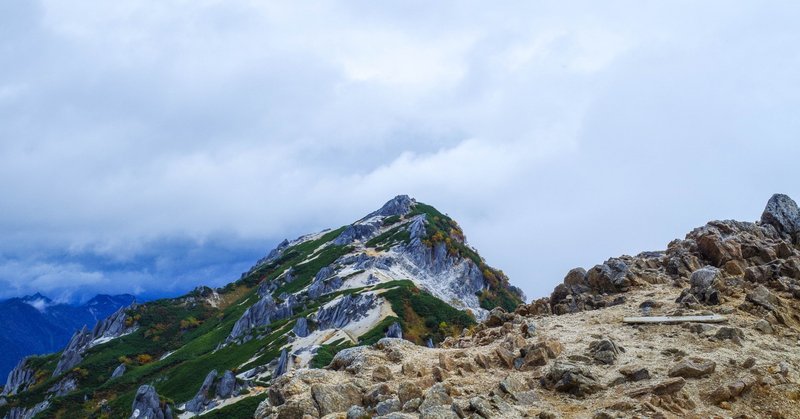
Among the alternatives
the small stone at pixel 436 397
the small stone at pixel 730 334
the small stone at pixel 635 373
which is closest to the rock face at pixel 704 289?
the small stone at pixel 730 334

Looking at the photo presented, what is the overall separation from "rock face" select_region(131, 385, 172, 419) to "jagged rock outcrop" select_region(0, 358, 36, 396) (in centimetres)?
9695

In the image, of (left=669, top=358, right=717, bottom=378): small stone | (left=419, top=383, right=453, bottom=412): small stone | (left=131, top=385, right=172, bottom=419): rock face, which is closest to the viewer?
(left=419, top=383, right=453, bottom=412): small stone

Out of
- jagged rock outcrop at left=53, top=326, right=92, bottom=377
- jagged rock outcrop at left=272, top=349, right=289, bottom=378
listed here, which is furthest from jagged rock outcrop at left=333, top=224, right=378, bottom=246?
jagged rock outcrop at left=272, top=349, right=289, bottom=378

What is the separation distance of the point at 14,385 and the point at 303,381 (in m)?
193

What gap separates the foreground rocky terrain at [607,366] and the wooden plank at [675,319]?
85mm

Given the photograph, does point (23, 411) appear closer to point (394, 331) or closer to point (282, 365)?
point (282, 365)

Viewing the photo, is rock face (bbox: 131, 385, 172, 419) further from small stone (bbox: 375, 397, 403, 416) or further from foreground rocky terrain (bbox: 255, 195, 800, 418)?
small stone (bbox: 375, 397, 403, 416)

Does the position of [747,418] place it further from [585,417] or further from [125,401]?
[125,401]

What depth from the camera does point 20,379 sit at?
552 feet

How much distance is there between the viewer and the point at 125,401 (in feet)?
339

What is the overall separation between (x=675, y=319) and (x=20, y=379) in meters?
200

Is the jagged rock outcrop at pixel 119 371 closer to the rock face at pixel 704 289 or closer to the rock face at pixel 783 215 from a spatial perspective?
the rock face at pixel 783 215

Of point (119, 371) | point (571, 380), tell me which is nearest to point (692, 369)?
point (571, 380)

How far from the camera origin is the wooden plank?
21953mm
